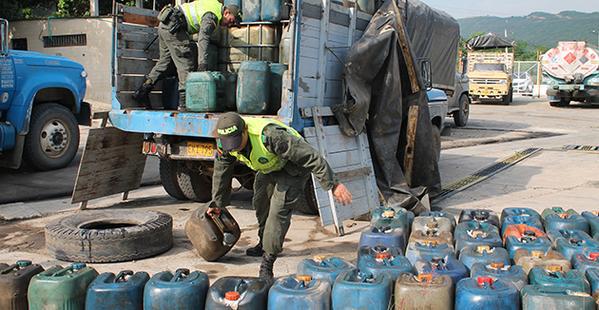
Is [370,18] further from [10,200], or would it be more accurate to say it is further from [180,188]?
[10,200]

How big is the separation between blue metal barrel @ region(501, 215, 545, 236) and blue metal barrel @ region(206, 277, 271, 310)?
2.27 meters

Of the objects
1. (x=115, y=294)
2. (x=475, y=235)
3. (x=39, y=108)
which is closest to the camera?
(x=115, y=294)

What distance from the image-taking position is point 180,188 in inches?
323

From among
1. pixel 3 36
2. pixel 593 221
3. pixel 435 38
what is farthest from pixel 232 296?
pixel 435 38

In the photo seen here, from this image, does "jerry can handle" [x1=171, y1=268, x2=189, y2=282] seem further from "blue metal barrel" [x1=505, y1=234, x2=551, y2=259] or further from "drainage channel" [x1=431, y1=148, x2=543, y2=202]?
"drainage channel" [x1=431, y1=148, x2=543, y2=202]

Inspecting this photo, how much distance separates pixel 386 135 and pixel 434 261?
151 inches

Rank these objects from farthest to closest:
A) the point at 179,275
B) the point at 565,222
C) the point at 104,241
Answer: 1. the point at 104,241
2. the point at 565,222
3. the point at 179,275

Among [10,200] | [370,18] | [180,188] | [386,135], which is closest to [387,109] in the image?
[386,135]

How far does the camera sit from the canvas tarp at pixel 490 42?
104ft

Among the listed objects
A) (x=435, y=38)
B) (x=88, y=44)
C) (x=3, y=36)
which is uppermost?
(x=435, y=38)

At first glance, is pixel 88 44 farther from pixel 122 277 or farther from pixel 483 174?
pixel 122 277

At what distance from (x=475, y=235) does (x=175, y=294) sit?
87.0 inches

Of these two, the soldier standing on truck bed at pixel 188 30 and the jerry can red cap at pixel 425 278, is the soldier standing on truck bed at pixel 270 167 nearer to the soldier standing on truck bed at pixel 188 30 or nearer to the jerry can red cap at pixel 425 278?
the jerry can red cap at pixel 425 278

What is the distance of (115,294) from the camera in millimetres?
3762
